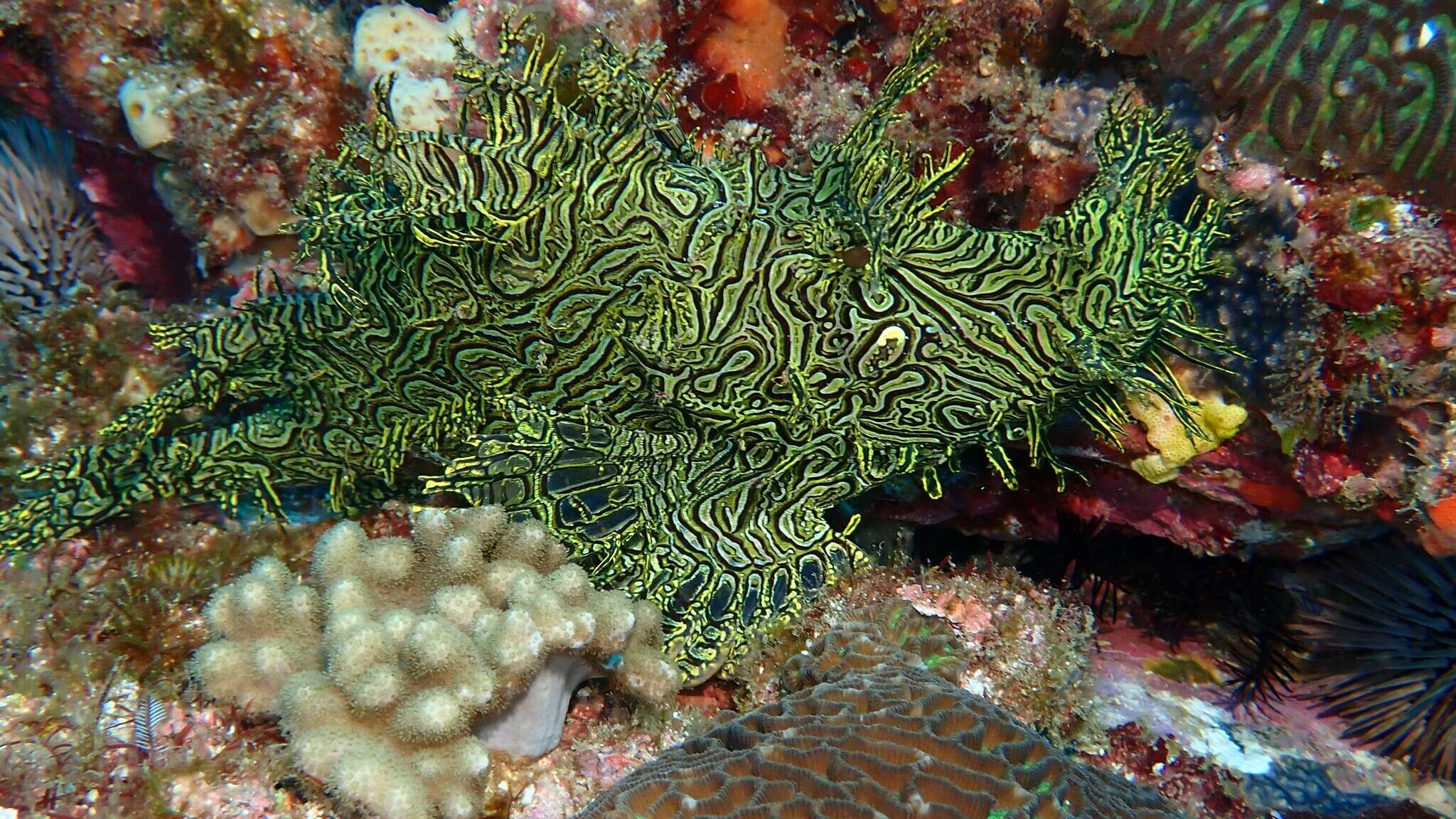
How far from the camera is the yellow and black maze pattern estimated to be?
366 cm

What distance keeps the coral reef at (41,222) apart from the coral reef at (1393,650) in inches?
419

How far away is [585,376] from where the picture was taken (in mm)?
4285

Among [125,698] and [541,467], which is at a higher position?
[541,467]

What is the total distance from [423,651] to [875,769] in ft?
6.46

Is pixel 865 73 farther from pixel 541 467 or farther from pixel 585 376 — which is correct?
pixel 541 467

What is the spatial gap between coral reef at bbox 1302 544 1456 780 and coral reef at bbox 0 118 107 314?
34.9 ft

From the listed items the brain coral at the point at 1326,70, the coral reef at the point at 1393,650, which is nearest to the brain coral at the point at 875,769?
the coral reef at the point at 1393,650

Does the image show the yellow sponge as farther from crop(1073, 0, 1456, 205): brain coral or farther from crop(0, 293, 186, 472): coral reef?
crop(0, 293, 186, 472): coral reef

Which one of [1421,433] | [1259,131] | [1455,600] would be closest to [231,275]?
[1259,131]

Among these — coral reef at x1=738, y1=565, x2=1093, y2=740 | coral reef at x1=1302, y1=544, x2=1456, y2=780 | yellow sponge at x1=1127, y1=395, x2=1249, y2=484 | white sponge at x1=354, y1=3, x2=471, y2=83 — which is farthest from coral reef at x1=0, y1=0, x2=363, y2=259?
coral reef at x1=1302, y1=544, x2=1456, y2=780

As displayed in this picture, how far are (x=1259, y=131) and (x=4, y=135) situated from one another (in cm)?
1068

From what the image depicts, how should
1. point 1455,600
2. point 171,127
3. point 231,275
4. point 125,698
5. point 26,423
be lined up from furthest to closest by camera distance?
point 231,275 < point 171,127 < point 26,423 < point 1455,600 < point 125,698

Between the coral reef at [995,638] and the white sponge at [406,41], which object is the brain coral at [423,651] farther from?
the white sponge at [406,41]

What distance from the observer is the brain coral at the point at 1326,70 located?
3.33 m
